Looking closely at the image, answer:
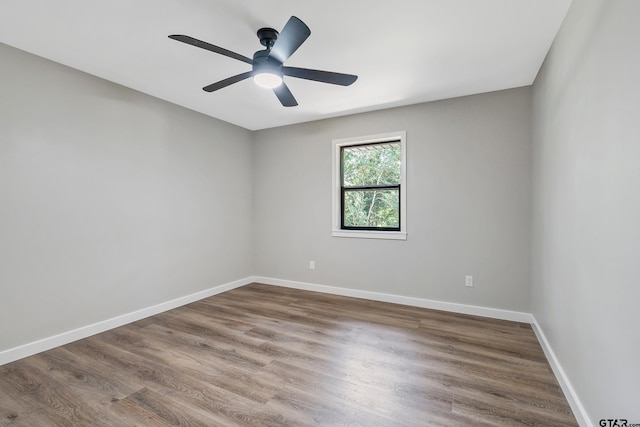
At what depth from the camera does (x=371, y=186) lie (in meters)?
3.99

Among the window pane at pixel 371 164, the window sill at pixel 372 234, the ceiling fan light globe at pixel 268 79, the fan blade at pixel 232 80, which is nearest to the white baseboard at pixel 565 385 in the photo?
the window sill at pixel 372 234

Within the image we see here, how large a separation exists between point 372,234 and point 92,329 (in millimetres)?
3220

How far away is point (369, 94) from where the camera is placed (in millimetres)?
3281

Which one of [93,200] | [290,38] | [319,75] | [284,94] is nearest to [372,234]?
[284,94]

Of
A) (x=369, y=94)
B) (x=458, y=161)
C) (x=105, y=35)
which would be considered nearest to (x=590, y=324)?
(x=458, y=161)

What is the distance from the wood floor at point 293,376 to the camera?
1707 mm

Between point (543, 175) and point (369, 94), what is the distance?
74.2 inches

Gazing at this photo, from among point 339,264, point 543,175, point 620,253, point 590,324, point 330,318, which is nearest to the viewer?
point 620,253

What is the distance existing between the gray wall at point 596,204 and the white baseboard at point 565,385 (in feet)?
0.17

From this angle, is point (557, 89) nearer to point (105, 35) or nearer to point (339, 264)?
point (339, 264)

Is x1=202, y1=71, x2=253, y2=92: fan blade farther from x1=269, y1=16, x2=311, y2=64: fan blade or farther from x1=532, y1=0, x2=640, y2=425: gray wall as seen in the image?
x1=532, y1=0, x2=640, y2=425: gray wall

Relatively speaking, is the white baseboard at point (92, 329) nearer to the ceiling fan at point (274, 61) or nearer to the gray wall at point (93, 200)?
the gray wall at point (93, 200)

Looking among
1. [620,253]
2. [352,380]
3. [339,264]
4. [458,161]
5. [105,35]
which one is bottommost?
[352,380]

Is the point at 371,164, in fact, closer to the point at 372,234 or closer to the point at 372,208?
the point at 372,208
